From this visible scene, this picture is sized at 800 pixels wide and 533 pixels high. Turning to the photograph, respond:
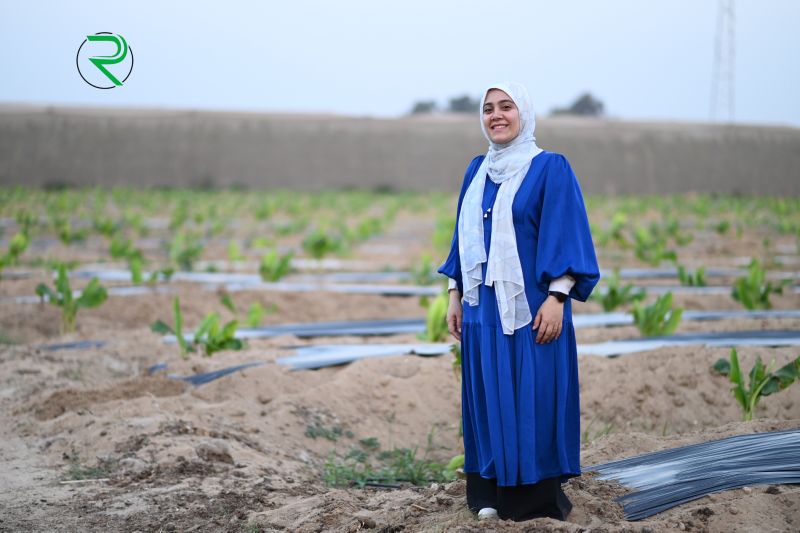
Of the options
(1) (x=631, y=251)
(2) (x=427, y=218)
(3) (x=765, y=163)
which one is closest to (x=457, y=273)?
(1) (x=631, y=251)

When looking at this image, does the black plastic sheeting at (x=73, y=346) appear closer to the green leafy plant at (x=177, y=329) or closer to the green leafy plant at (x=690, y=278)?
the green leafy plant at (x=177, y=329)

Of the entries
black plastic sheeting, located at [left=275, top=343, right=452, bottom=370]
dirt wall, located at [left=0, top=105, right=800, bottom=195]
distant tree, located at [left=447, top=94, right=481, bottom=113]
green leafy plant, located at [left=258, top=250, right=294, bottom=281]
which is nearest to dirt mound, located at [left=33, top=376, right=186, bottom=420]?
black plastic sheeting, located at [left=275, top=343, right=452, bottom=370]

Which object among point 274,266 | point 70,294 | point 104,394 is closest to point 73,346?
point 70,294

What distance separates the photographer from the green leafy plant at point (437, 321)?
18.0ft

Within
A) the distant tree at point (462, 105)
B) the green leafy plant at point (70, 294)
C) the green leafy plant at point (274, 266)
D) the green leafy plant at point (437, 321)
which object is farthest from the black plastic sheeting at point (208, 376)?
the distant tree at point (462, 105)

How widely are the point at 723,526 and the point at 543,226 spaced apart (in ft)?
3.34

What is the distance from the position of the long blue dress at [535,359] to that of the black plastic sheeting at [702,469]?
1.06 feet

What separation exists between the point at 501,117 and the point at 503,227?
13.7 inches

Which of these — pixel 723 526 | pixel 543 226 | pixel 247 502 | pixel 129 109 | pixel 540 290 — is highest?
pixel 129 109

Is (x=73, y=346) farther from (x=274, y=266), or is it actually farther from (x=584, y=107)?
(x=584, y=107)

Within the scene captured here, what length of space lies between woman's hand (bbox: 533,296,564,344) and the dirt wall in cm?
3316

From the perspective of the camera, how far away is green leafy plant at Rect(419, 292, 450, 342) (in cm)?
549

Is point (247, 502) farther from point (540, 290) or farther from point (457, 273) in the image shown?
point (540, 290)

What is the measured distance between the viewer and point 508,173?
2.77m
